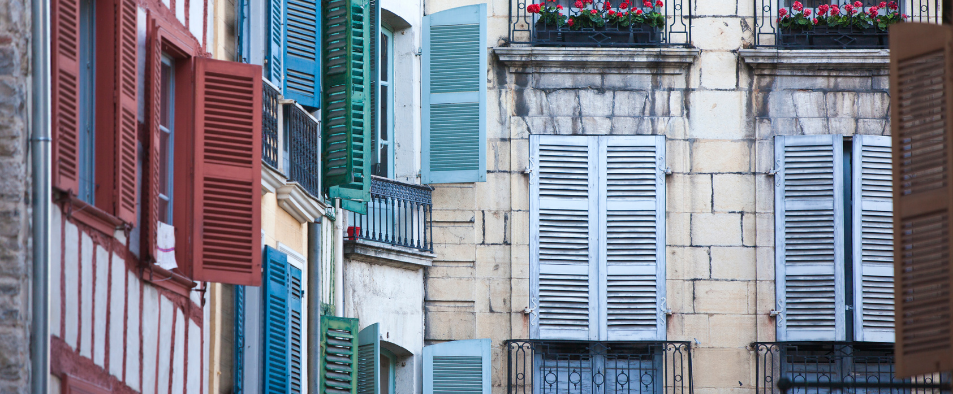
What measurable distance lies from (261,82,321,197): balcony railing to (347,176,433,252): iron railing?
5.46ft

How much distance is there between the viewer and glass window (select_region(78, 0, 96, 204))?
7.58 m

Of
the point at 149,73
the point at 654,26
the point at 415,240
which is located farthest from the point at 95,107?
the point at 654,26

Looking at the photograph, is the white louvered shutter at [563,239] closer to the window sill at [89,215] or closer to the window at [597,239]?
the window at [597,239]

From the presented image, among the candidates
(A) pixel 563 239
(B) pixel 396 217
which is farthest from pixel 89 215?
Answer: (A) pixel 563 239

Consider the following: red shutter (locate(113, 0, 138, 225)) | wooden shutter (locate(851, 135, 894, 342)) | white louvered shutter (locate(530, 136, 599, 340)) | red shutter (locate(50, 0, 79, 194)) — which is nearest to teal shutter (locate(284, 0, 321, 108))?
red shutter (locate(113, 0, 138, 225))

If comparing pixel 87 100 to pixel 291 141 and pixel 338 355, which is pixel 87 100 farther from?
pixel 338 355

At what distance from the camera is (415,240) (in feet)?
48.0

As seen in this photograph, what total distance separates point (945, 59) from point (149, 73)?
4065 millimetres

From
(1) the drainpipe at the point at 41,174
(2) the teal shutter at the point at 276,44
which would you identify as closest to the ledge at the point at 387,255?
(2) the teal shutter at the point at 276,44

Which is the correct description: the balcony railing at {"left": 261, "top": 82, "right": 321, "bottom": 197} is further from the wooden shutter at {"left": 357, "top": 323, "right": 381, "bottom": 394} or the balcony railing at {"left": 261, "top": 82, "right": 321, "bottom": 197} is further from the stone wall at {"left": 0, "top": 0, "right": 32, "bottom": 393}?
the stone wall at {"left": 0, "top": 0, "right": 32, "bottom": 393}

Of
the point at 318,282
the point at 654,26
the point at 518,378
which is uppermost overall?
the point at 654,26

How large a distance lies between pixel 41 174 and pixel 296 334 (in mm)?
4597

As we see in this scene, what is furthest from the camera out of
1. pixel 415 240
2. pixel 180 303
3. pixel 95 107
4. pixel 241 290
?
pixel 415 240

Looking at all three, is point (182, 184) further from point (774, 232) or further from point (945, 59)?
point (774, 232)
